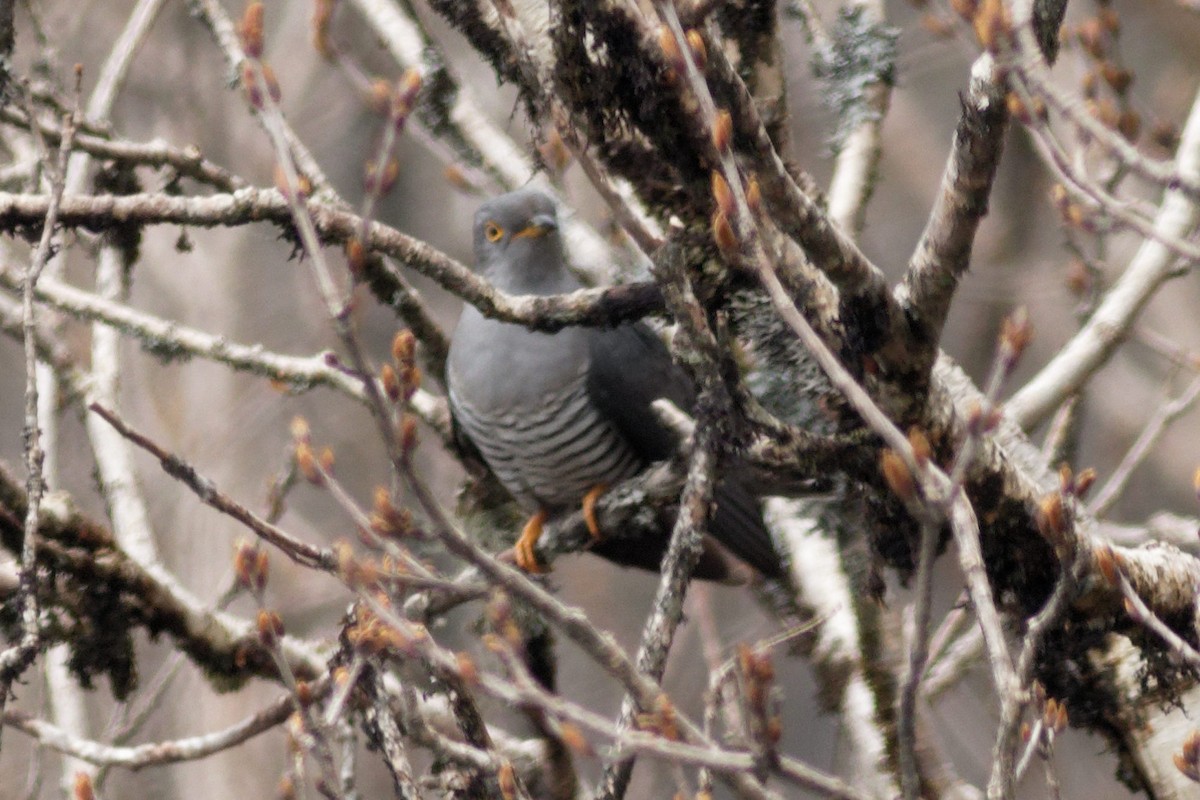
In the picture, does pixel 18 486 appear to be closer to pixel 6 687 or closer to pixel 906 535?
pixel 6 687

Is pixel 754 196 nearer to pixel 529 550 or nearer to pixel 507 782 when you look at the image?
pixel 507 782

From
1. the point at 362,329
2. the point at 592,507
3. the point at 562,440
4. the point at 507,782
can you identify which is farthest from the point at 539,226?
the point at 362,329

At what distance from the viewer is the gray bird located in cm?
443

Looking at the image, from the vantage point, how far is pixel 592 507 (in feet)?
13.0

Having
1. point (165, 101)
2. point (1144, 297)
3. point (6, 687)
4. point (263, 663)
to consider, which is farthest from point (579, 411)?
point (165, 101)

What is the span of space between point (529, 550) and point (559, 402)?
0.62m

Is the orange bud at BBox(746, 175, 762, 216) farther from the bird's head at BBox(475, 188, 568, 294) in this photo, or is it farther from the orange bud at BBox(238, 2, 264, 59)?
the bird's head at BBox(475, 188, 568, 294)

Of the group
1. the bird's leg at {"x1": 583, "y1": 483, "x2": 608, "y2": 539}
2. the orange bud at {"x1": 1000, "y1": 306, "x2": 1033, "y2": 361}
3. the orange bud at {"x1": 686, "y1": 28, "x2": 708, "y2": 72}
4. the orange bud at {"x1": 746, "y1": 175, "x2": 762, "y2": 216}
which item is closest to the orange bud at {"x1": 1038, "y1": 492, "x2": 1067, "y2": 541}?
the orange bud at {"x1": 1000, "y1": 306, "x2": 1033, "y2": 361}

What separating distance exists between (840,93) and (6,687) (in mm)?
3280

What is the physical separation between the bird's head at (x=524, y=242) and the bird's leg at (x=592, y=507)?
743 mm

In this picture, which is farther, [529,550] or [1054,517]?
[529,550]

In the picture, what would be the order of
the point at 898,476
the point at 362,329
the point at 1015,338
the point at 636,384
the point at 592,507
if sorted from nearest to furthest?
the point at 898,476 → the point at 1015,338 → the point at 592,507 → the point at 636,384 → the point at 362,329

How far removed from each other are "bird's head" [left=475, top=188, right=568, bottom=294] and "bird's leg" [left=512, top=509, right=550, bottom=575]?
0.82m

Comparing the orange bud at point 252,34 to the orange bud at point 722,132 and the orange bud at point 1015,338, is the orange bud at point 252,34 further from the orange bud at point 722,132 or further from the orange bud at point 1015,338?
the orange bud at point 1015,338
